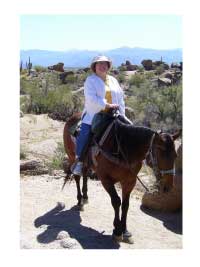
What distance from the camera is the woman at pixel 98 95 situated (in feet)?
21.2

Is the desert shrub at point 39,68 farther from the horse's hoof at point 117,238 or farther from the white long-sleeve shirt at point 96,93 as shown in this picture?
the horse's hoof at point 117,238

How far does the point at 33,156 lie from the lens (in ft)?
36.7

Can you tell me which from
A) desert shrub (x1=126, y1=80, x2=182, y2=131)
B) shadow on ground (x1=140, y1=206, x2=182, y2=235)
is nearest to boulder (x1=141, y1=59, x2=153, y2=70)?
desert shrub (x1=126, y1=80, x2=182, y2=131)

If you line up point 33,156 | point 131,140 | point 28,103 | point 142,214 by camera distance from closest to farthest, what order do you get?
1. point 131,140
2. point 142,214
3. point 33,156
4. point 28,103

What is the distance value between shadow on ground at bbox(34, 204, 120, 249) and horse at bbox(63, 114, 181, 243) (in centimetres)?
24

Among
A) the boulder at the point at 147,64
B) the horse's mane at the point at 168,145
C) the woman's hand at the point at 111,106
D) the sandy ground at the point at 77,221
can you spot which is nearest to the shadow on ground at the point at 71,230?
the sandy ground at the point at 77,221

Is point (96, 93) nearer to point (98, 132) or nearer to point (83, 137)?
point (98, 132)

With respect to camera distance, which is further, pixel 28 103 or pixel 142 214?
pixel 28 103

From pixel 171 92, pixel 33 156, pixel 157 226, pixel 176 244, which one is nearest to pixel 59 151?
pixel 33 156

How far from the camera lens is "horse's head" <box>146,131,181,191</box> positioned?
18.3ft

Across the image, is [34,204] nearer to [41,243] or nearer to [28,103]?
[41,243]

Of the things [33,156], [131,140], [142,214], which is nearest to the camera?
[131,140]

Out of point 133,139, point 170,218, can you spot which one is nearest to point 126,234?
point 133,139
